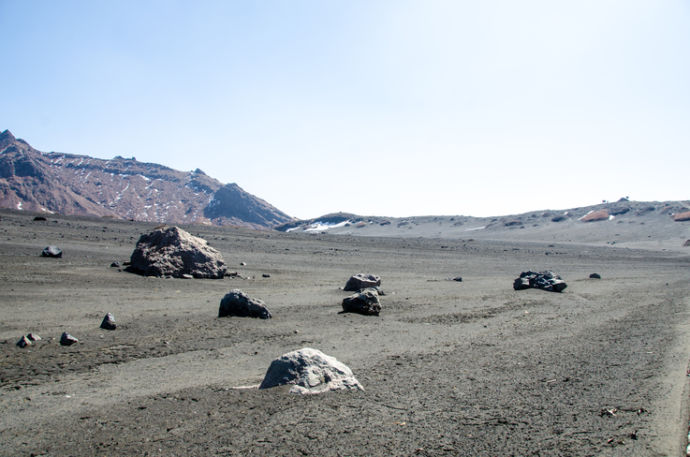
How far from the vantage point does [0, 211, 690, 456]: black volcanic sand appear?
3607 millimetres

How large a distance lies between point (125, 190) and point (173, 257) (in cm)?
10416

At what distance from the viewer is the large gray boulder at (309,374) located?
4617 millimetres

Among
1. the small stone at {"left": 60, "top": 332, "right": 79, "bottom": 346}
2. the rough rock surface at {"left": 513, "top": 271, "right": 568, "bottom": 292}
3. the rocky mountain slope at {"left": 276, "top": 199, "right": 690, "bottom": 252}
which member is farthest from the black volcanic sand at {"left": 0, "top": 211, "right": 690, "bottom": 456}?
the rocky mountain slope at {"left": 276, "top": 199, "right": 690, "bottom": 252}

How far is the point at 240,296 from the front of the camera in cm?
895

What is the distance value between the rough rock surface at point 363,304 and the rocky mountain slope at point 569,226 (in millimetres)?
42590

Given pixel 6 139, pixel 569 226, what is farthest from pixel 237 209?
pixel 569 226

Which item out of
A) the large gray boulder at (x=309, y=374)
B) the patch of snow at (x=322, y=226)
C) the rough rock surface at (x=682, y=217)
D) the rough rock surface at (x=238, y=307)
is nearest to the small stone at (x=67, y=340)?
the rough rock surface at (x=238, y=307)

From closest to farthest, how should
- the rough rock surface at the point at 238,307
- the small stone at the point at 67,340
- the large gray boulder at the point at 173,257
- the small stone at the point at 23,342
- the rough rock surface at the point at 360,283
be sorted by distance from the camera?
1. the small stone at the point at 23,342
2. the small stone at the point at 67,340
3. the rough rock surface at the point at 238,307
4. the rough rock surface at the point at 360,283
5. the large gray boulder at the point at 173,257

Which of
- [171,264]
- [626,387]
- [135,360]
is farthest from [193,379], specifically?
[171,264]

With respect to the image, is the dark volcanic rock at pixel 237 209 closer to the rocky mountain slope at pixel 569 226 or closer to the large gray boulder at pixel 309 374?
the rocky mountain slope at pixel 569 226

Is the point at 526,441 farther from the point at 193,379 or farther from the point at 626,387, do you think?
the point at 193,379

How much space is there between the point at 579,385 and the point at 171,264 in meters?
12.0

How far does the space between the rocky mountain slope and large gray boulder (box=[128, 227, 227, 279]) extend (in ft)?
142

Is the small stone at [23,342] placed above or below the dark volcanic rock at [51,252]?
below
